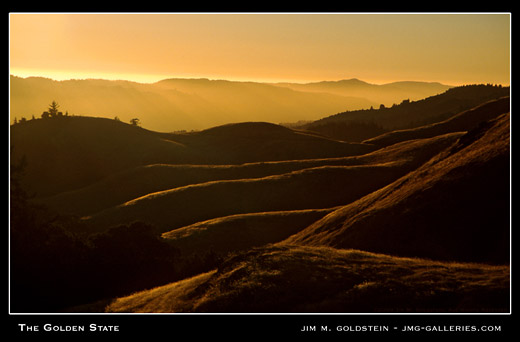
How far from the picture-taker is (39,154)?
141000mm

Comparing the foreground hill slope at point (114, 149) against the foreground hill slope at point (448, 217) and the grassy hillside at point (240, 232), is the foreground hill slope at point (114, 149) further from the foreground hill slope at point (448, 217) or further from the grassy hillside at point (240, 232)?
the foreground hill slope at point (448, 217)

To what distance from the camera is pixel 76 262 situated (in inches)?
1503

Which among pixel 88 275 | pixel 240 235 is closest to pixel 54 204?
pixel 240 235

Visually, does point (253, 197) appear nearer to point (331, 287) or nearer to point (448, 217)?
point (448, 217)

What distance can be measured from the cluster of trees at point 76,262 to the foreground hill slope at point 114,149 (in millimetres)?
92162

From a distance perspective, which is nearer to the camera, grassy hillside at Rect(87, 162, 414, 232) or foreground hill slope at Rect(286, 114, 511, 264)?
foreground hill slope at Rect(286, 114, 511, 264)

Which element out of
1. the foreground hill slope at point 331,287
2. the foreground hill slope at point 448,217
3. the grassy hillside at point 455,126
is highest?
the grassy hillside at point 455,126

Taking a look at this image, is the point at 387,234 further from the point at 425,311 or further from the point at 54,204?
the point at 54,204

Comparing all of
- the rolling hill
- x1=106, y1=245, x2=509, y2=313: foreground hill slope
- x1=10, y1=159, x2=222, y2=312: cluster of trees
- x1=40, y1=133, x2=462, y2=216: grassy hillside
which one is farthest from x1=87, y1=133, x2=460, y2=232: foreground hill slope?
x1=106, y1=245, x2=509, y2=313: foreground hill slope

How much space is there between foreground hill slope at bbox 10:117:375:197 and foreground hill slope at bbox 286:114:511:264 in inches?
3716

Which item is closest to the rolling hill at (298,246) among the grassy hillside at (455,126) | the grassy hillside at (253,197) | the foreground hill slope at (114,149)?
the grassy hillside at (253,197)

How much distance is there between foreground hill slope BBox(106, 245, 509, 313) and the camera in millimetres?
23594

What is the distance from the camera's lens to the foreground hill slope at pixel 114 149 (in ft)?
440

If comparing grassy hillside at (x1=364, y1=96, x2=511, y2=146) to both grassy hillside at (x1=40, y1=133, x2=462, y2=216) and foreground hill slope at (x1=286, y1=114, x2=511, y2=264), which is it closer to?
grassy hillside at (x1=40, y1=133, x2=462, y2=216)
